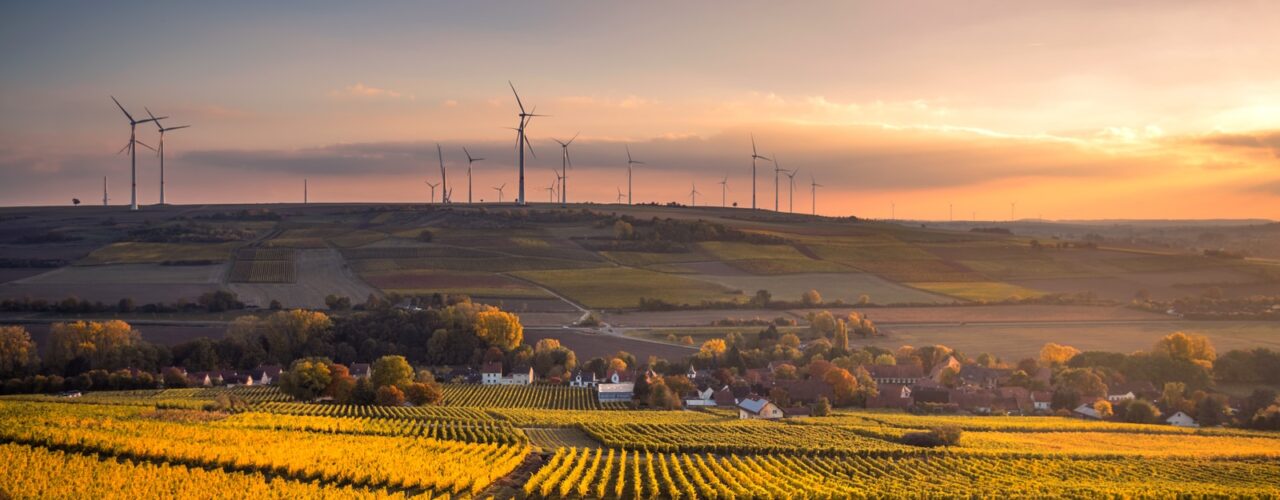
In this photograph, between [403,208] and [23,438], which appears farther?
[403,208]

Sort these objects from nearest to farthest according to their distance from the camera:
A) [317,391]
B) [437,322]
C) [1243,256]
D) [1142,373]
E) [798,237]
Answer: [317,391] < [1142,373] < [437,322] < [1243,256] < [798,237]

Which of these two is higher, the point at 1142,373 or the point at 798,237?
the point at 798,237

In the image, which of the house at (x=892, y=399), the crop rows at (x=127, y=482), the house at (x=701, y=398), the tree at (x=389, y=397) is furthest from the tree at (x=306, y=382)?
the house at (x=892, y=399)

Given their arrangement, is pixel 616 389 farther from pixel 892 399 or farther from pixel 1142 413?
pixel 1142 413

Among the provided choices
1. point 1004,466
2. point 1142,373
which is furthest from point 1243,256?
point 1004,466

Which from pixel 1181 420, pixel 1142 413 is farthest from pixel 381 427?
pixel 1181 420

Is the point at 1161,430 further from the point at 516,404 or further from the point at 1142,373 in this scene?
the point at 516,404

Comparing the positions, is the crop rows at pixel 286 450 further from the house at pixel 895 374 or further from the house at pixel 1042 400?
the house at pixel 895 374
